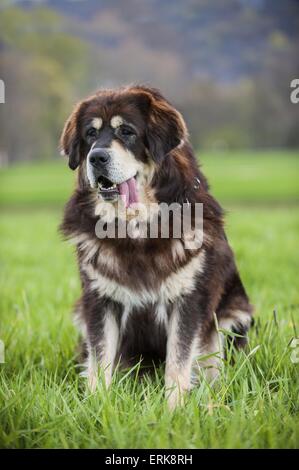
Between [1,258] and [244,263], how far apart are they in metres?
3.10

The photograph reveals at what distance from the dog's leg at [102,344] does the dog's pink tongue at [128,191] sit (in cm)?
58

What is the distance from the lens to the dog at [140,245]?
3.05m

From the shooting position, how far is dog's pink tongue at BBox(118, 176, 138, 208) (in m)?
3.09

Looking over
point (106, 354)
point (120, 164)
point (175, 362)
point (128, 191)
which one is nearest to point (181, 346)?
point (175, 362)

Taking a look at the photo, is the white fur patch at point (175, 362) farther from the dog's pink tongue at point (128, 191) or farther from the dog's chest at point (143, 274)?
the dog's pink tongue at point (128, 191)

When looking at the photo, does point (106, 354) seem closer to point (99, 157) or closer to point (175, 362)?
point (175, 362)

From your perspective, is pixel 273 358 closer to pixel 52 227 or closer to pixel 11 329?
pixel 11 329

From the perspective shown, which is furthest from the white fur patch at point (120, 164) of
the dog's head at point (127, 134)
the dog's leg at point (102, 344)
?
the dog's leg at point (102, 344)

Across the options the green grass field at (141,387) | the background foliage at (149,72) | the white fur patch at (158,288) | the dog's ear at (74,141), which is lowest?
the green grass field at (141,387)

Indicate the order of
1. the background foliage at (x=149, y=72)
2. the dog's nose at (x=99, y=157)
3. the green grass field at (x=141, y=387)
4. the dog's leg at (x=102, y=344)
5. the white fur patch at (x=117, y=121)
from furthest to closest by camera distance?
the background foliage at (x=149, y=72) < the dog's leg at (x=102, y=344) < the white fur patch at (x=117, y=121) < the dog's nose at (x=99, y=157) < the green grass field at (x=141, y=387)

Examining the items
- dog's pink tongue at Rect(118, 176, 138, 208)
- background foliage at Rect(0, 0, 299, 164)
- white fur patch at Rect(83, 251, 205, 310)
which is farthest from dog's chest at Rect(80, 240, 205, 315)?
background foliage at Rect(0, 0, 299, 164)

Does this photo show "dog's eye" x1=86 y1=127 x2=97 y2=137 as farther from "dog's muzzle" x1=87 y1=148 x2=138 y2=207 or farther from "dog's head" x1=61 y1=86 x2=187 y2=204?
"dog's muzzle" x1=87 y1=148 x2=138 y2=207

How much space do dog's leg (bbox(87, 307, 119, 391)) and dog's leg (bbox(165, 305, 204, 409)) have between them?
0.97 feet

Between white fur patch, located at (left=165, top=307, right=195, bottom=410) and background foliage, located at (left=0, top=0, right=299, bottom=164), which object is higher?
background foliage, located at (left=0, top=0, right=299, bottom=164)
